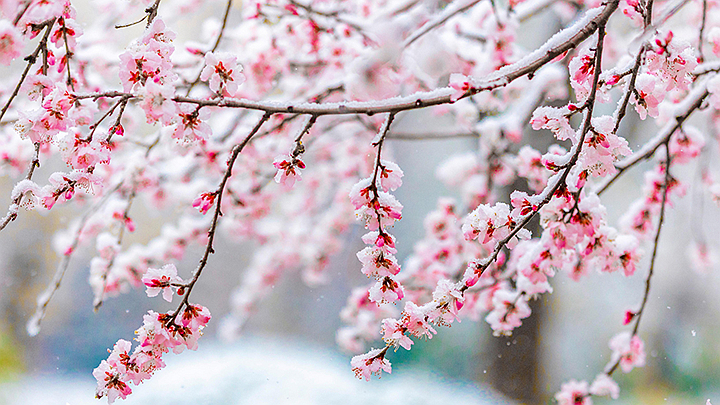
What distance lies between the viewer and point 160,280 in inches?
22.1

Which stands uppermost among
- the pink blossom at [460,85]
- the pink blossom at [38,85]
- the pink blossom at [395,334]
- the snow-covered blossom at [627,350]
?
the pink blossom at [38,85]

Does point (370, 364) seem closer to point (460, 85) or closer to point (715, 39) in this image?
point (460, 85)

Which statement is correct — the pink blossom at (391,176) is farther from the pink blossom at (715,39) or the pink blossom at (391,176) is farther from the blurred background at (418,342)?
the blurred background at (418,342)

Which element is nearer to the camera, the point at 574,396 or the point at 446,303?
the point at 446,303

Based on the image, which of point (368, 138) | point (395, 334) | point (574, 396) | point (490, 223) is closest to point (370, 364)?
point (395, 334)

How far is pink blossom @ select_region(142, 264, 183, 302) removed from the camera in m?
0.56

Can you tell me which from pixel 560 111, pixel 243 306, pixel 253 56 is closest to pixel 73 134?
pixel 560 111

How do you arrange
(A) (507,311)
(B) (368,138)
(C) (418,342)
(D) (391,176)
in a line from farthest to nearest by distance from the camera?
(C) (418,342) < (B) (368,138) < (A) (507,311) < (D) (391,176)

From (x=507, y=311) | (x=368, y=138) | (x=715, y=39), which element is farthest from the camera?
(x=368, y=138)

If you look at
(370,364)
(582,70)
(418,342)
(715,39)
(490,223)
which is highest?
(418,342)

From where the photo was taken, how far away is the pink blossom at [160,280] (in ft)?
1.83

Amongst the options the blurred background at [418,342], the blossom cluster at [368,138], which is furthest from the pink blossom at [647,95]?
the blurred background at [418,342]

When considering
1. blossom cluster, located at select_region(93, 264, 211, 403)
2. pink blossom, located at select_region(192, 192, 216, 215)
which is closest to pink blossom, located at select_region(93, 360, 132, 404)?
blossom cluster, located at select_region(93, 264, 211, 403)

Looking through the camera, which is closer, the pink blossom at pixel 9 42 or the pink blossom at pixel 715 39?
the pink blossom at pixel 9 42
